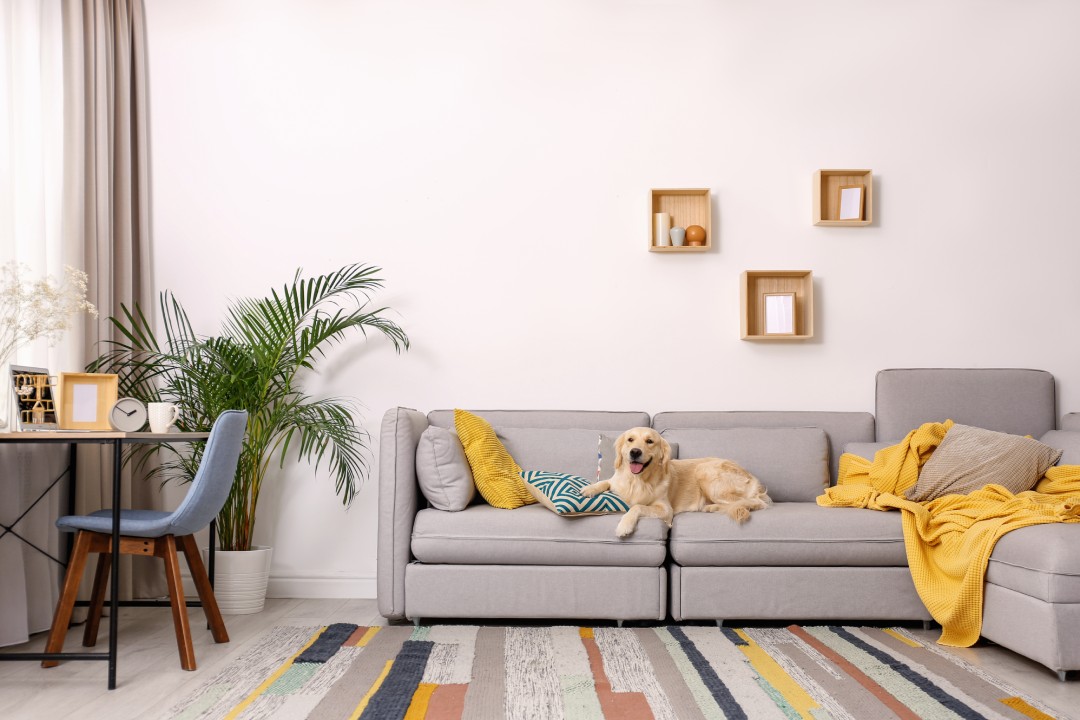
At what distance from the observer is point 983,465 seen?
3295 mm

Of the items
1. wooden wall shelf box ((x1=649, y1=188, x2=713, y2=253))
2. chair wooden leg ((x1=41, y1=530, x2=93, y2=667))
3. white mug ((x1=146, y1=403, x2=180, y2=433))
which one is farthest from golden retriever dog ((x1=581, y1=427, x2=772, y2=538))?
chair wooden leg ((x1=41, y1=530, x2=93, y2=667))

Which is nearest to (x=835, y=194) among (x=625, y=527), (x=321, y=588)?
(x=625, y=527)

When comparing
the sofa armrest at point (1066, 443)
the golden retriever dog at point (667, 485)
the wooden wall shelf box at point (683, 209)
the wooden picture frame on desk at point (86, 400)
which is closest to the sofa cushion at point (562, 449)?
the golden retriever dog at point (667, 485)

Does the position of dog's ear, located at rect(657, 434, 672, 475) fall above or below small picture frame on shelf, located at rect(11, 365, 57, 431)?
below

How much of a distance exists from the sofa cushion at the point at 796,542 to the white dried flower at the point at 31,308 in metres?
2.34

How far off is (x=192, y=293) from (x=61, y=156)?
85 centimetres

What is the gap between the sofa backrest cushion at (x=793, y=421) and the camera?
389 centimetres

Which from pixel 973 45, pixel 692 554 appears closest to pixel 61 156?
pixel 692 554

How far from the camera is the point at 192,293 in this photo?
4.09 metres

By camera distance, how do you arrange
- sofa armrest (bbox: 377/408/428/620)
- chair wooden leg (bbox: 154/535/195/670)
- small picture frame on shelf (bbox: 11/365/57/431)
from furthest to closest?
sofa armrest (bbox: 377/408/428/620), small picture frame on shelf (bbox: 11/365/57/431), chair wooden leg (bbox: 154/535/195/670)

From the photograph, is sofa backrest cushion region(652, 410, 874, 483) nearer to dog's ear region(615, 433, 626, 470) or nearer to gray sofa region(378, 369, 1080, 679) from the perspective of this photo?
dog's ear region(615, 433, 626, 470)

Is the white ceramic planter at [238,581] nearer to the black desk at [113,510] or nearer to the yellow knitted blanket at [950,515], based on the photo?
the black desk at [113,510]

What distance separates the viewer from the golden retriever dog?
3256mm

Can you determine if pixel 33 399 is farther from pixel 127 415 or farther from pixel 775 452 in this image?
pixel 775 452
